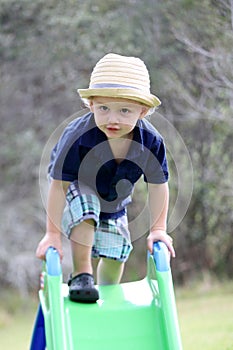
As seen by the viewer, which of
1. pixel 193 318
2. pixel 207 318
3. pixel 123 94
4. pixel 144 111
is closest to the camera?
pixel 123 94

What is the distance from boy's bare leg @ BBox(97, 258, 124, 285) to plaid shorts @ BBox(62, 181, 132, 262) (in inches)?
1.9

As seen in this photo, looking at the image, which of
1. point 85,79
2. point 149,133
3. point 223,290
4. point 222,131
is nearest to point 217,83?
point 222,131

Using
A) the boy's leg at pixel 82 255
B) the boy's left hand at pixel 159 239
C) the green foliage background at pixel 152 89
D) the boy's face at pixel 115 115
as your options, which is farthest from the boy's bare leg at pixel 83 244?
the green foliage background at pixel 152 89

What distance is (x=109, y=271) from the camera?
238 cm

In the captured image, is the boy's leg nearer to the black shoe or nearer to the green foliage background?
the black shoe

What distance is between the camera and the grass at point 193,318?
120 inches

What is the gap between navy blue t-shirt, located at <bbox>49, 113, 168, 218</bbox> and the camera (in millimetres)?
2146

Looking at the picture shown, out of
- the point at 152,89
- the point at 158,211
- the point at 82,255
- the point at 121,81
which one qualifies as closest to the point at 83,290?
the point at 82,255

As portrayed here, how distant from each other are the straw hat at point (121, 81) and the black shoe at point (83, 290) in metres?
0.49

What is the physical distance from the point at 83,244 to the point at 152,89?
83.9 inches

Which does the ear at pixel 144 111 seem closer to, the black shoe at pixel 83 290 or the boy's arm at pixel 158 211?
the boy's arm at pixel 158 211

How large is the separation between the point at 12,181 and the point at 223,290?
1.44 m

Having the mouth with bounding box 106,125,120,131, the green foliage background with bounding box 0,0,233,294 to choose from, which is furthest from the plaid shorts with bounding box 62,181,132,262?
the green foliage background with bounding box 0,0,233,294

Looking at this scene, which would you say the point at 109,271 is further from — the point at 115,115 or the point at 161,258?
the point at 115,115
